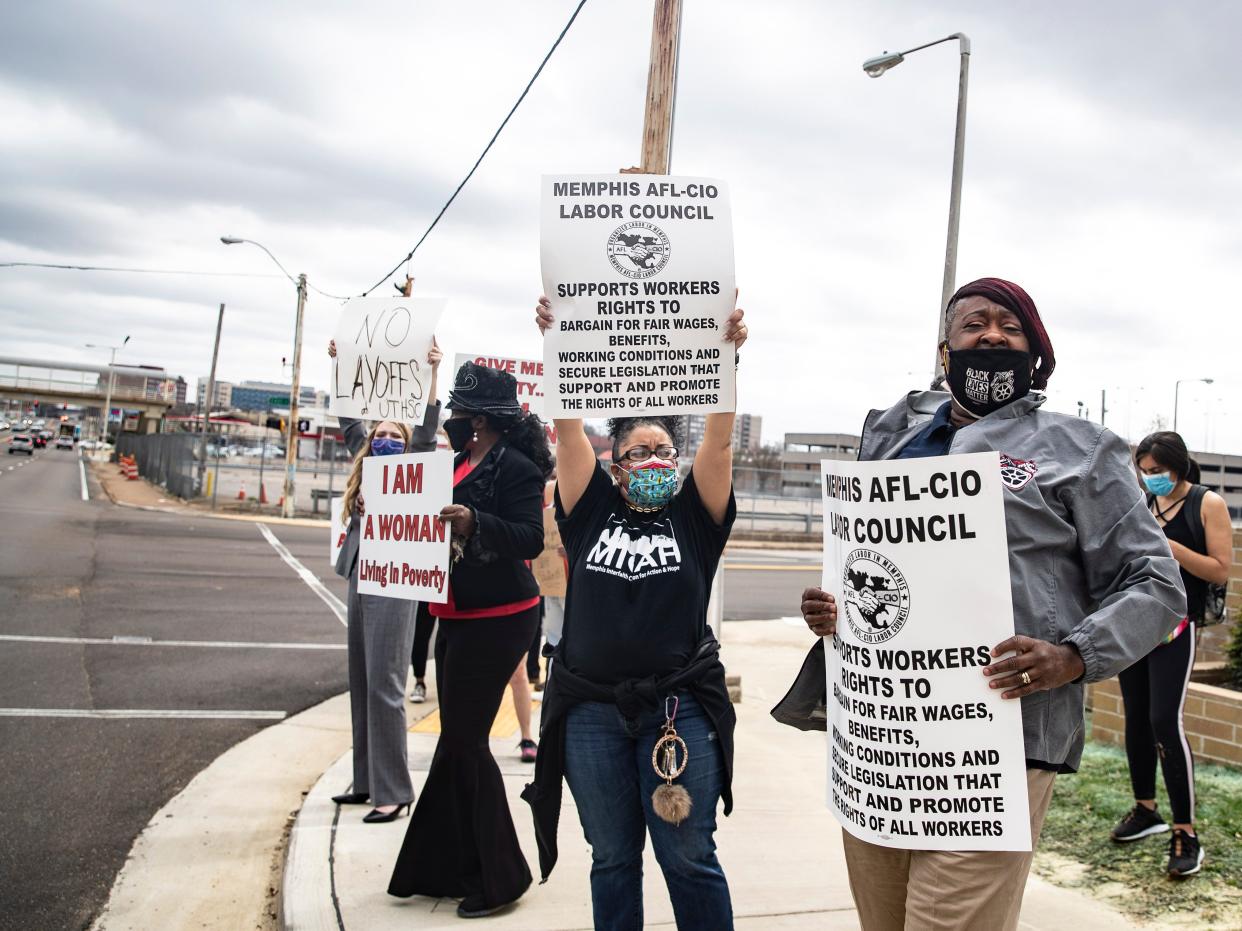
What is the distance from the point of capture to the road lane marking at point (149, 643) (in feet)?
30.6

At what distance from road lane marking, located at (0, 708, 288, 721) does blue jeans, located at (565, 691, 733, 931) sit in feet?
16.1

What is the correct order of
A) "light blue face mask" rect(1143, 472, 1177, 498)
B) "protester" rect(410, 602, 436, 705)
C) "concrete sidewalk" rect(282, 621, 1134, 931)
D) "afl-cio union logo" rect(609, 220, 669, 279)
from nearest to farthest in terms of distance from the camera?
"afl-cio union logo" rect(609, 220, 669, 279) < "concrete sidewalk" rect(282, 621, 1134, 931) < "light blue face mask" rect(1143, 472, 1177, 498) < "protester" rect(410, 602, 436, 705)

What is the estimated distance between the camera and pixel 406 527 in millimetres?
4254

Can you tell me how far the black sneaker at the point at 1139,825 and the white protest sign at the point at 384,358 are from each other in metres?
3.72

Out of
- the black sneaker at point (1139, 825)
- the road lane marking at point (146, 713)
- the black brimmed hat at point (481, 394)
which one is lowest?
the road lane marking at point (146, 713)

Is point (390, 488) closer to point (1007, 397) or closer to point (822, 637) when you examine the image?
point (822, 637)

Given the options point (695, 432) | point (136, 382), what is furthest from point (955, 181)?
point (136, 382)

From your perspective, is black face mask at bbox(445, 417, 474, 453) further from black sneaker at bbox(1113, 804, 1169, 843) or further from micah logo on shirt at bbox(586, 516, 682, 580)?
black sneaker at bbox(1113, 804, 1169, 843)

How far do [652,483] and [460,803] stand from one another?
1690 mm

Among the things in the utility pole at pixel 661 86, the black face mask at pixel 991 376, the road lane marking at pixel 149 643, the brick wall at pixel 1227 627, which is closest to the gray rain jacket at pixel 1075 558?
the black face mask at pixel 991 376

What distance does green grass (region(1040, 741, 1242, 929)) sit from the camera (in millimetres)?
4020

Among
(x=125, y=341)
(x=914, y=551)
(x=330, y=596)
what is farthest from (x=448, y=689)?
(x=125, y=341)

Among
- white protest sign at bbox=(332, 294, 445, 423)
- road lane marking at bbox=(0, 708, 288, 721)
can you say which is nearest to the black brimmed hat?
white protest sign at bbox=(332, 294, 445, 423)

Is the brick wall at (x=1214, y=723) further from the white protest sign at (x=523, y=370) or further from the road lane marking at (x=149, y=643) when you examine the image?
the road lane marking at (x=149, y=643)
